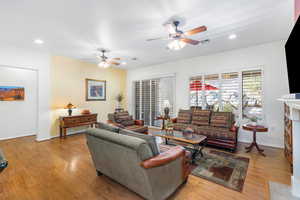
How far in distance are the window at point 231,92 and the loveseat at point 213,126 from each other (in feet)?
1.80

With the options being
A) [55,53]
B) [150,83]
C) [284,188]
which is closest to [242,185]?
[284,188]

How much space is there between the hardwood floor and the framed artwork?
2.81 metres

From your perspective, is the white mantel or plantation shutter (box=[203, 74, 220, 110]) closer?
the white mantel

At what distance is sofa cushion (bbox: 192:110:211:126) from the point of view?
4.36m

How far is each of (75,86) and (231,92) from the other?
5652mm

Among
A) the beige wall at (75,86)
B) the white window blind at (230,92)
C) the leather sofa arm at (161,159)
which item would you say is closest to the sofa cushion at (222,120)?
the white window blind at (230,92)

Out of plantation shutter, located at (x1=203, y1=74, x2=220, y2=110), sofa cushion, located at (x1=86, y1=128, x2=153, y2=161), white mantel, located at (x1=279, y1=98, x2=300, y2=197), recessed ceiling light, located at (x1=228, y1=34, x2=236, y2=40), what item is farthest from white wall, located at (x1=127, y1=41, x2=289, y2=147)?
sofa cushion, located at (x1=86, y1=128, x2=153, y2=161)

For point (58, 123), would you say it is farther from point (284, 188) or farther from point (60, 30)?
point (284, 188)

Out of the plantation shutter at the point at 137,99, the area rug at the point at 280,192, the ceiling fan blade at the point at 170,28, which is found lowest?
the area rug at the point at 280,192

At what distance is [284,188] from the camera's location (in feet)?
7.04

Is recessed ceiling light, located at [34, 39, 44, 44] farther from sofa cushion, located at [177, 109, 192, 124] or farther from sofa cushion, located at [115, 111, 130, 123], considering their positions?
sofa cushion, located at [177, 109, 192, 124]

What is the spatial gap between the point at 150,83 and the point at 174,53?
6.84ft

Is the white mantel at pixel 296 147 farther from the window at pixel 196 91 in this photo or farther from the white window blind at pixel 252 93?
the window at pixel 196 91

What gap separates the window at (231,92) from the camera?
4180 millimetres
